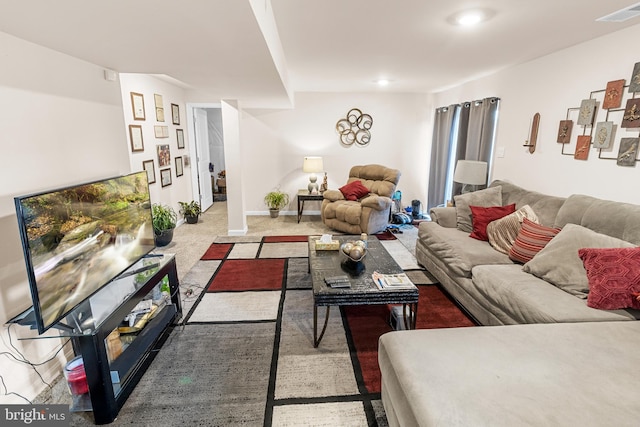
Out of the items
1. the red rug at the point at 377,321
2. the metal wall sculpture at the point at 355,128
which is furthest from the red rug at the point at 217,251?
the metal wall sculpture at the point at 355,128

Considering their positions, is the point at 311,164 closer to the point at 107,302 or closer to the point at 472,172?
the point at 472,172

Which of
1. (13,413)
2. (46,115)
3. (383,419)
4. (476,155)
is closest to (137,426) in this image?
(13,413)

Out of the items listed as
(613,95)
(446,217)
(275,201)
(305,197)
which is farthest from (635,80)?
(275,201)

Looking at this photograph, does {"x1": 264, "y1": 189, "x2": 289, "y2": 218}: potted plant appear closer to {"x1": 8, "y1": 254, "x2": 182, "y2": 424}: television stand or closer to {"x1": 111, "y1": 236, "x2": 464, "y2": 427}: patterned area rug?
{"x1": 111, "y1": 236, "x2": 464, "y2": 427}: patterned area rug

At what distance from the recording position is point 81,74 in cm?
199

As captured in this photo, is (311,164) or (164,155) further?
(311,164)

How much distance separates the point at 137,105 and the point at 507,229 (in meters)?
4.30

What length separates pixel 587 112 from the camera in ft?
8.55

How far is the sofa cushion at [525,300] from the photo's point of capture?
1.72 m

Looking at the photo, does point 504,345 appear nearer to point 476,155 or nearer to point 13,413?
point 13,413

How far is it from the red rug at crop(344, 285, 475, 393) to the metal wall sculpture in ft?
11.3

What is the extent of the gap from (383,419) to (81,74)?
8.89 feet

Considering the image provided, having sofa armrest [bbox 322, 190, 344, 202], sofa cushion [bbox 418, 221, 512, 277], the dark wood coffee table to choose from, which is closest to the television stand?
the dark wood coffee table

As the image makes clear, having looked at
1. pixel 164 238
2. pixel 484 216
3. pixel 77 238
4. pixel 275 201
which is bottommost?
pixel 164 238
